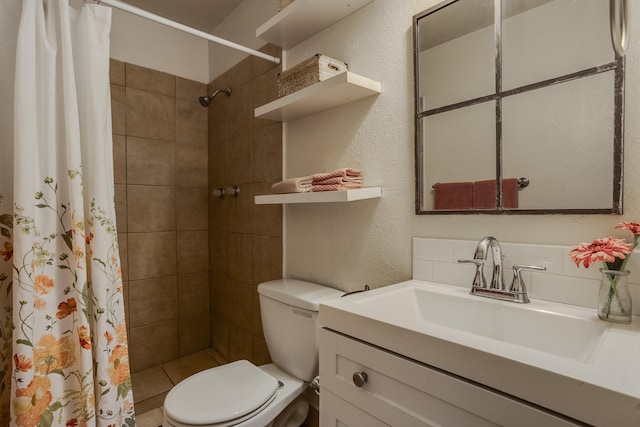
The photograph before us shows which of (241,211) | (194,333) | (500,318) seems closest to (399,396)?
(500,318)

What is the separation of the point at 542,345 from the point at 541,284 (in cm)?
18

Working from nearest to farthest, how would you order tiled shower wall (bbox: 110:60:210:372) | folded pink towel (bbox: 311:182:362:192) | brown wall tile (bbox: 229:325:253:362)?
folded pink towel (bbox: 311:182:362:192)
brown wall tile (bbox: 229:325:253:362)
tiled shower wall (bbox: 110:60:210:372)

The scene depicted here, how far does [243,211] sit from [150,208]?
668 mm

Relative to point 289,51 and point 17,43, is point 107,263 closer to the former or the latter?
point 17,43

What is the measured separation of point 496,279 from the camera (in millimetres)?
932

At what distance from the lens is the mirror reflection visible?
2.68 feet

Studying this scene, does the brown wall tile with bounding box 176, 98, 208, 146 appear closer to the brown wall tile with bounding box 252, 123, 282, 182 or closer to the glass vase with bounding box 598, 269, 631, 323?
the brown wall tile with bounding box 252, 123, 282, 182

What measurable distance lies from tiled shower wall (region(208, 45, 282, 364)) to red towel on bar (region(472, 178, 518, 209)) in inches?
39.8

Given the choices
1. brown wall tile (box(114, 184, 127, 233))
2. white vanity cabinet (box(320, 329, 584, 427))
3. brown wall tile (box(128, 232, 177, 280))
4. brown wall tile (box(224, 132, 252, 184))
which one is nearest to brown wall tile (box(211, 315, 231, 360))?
brown wall tile (box(128, 232, 177, 280))

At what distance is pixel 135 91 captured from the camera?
209 cm

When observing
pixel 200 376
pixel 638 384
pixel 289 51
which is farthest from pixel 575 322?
pixel 289 51

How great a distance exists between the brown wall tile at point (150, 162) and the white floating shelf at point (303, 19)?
109 centimetres

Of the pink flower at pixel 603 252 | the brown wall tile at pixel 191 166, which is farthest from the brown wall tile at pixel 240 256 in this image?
the pink flower at pixel 603 252

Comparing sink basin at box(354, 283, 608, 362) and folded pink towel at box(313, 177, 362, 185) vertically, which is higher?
folded pink towel at box(313, 177, 362, 185)
